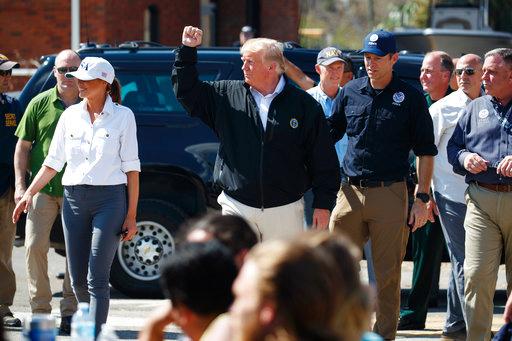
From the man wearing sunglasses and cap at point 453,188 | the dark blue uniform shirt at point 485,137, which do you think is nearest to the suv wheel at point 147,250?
the man wearing sunglasses and cap at point 453,188

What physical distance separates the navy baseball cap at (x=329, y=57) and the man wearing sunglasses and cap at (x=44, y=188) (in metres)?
1.93

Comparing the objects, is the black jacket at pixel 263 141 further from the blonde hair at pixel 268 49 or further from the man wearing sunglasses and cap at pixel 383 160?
the man wearing sunglasses and cap at pixel 383 160

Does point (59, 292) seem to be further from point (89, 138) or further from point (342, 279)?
point (342, 279)

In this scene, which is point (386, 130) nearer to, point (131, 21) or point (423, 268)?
point (423, 268)

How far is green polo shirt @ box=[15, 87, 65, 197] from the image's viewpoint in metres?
8.68

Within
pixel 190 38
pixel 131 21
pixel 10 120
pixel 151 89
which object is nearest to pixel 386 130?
pixel 190 38

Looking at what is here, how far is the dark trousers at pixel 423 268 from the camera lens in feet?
30.2

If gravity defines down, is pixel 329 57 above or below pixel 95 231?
above

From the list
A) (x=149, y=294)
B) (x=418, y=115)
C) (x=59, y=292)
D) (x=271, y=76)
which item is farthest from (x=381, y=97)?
(x=59, y=292)

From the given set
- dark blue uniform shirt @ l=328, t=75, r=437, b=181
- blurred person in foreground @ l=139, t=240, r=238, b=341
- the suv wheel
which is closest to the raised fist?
dark blue uniform shirt @ l=328, t=75, r=437, b=181

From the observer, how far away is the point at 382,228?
316 inches

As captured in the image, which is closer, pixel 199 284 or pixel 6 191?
pixel 199 284

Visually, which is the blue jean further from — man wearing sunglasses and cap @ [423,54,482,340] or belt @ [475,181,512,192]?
belt @ [475,181,512,192]

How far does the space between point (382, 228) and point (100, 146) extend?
1976 mm
